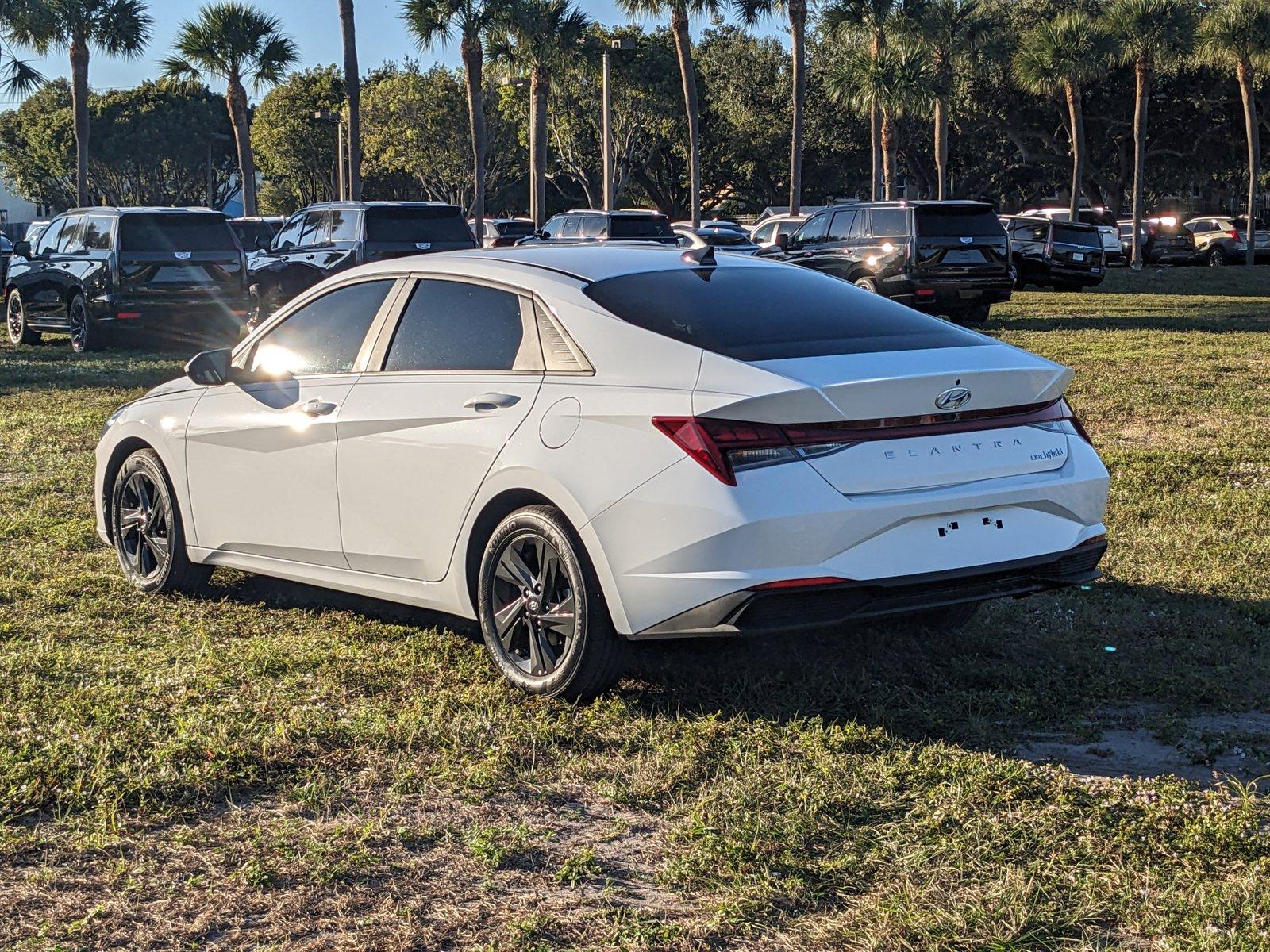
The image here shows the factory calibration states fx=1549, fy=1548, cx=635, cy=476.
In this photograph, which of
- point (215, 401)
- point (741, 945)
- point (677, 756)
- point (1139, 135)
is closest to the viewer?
point (741, 945)

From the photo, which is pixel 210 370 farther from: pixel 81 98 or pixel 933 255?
pixel 81 98

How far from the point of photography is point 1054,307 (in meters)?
25.9

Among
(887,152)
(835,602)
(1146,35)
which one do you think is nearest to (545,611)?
(835,602)

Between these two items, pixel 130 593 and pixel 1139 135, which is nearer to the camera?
pixel 130 593

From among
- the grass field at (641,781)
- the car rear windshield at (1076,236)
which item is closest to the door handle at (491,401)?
the grass field at (641,781)

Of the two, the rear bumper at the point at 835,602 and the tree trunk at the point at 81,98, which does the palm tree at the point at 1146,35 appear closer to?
the tree trunk at the point at 81,98

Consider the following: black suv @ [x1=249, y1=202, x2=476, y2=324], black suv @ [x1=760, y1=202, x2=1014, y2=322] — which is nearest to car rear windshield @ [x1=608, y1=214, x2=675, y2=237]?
black suv @ [x1=760, y1=202, x2=1014, y2=322]

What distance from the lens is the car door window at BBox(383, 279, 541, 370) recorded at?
552 cm

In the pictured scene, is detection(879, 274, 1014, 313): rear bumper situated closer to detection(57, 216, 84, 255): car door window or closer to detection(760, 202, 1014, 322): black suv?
detection(760, 202, 1014, 322): black suv

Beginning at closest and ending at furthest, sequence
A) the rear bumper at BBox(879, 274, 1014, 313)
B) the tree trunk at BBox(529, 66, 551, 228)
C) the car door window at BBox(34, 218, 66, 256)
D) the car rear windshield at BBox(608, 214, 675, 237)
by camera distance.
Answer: the car door window at BBox(34, 218, 66, 256) → the rear bumper at BBox(879, 274, 1014, 313) → the car rear windshield at BBox(608, 214, 675, 237) → the tree trunk at BBox(529, 66, 551, 228)

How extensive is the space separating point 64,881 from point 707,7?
145 ft

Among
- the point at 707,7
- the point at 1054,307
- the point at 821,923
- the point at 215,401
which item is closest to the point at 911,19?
the point at 707,7

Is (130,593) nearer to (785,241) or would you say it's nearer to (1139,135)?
(785,241)

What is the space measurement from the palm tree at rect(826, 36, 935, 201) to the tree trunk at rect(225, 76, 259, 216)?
18821 millimetres
